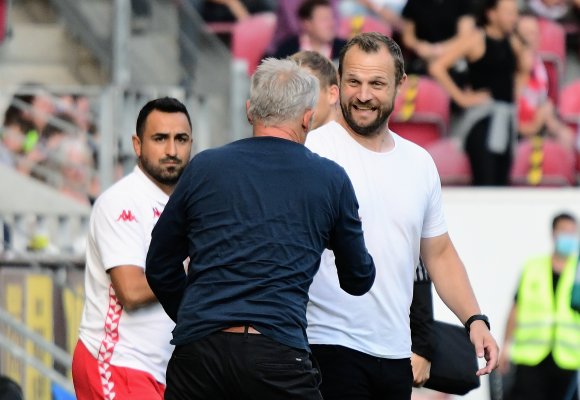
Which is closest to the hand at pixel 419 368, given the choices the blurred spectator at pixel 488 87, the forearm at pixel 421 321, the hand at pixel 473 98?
the forearm at pixel 421 321

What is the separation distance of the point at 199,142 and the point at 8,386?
2.66 meters

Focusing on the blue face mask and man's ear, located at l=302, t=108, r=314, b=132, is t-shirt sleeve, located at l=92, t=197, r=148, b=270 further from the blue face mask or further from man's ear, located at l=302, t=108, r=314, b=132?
the blue face mask

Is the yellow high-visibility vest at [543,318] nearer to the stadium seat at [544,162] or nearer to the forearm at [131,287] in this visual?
the stadium seat at [544,162]

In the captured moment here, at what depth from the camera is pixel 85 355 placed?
18.4ft

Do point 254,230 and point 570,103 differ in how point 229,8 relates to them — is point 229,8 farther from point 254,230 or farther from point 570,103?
point 254,230

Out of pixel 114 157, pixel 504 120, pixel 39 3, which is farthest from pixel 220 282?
pixel 39 3

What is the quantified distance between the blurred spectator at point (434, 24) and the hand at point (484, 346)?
7.79 metres

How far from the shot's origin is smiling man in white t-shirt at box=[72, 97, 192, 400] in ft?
17.8

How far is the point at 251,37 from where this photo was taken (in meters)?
12.9

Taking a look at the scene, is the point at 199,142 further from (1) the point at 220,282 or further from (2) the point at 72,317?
(1) the point at 220,282

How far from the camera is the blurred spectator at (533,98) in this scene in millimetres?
12734

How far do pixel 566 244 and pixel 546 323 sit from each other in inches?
25.1

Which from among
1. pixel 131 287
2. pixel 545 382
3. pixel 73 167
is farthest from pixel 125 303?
pixel 545 382

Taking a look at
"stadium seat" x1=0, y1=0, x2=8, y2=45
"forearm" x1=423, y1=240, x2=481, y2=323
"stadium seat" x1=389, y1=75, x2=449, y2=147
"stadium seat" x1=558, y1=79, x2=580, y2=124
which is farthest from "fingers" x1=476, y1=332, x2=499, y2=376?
"stadium seat" x1=0, y1=0, x2=8, y2=45
